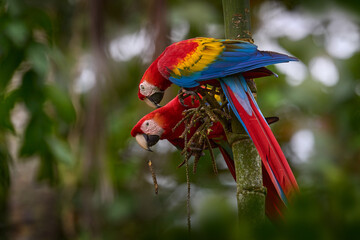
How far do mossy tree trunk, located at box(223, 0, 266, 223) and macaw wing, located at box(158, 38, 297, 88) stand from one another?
0.08 meters

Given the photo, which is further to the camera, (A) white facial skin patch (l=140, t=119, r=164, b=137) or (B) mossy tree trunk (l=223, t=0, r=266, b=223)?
(A) white facial skin patch (l=140, t=119, r=164, b=137)

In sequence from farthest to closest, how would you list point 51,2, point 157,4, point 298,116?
1. point 51,2
2. point 298,116
3. point 157,4

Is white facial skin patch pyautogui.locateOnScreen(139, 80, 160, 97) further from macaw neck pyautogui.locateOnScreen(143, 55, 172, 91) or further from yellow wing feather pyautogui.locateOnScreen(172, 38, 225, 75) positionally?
yellow wing feather pyautogui.locateOnScreen(172, 38, 225, 75)

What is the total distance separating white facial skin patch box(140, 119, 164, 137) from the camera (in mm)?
1478

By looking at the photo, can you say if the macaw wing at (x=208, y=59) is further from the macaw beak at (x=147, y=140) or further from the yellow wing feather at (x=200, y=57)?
the macaw beak at (x=147, y=140)

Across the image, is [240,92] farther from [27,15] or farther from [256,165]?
[27,15]

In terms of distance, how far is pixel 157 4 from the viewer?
5.64 feet

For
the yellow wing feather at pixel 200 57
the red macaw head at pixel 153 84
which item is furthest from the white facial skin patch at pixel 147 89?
the yellow wing feather at pixel 200 57

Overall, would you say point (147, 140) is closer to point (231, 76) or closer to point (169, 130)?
point (169, 130)

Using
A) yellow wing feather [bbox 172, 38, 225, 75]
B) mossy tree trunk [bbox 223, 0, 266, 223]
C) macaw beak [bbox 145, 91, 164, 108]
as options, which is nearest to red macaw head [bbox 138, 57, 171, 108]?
macaw beak [bbox 145, 91, 164, 108]

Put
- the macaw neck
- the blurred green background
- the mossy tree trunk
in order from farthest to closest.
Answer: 1. the blurred green background
2. the macaw neck
3. the mossy tree trunk

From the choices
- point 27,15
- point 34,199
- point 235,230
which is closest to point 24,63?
point 27,15

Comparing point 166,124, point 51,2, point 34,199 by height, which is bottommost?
point 34,199

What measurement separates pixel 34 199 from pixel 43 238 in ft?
0.89
